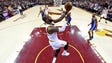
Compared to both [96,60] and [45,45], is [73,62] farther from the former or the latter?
[45,45]

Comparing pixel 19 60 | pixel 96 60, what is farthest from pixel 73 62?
pixel 19 60

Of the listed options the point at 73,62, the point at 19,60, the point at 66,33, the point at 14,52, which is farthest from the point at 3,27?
the point at 73,62

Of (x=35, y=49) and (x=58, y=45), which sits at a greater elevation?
(x=58, y=45)

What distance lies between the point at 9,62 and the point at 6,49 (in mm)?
2333

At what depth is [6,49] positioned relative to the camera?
1184 centimetres

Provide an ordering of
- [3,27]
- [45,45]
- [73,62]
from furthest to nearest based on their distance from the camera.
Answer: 1. [3,27]
2. [45,45]
3. [73,62]

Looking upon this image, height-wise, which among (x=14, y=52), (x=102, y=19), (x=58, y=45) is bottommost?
(x=102, y=19)

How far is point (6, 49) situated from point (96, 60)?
551 centimetres

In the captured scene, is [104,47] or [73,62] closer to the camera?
[73,62]

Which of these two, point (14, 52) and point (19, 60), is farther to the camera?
point (14, 52)

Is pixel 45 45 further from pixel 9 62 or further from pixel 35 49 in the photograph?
pixel 9 62

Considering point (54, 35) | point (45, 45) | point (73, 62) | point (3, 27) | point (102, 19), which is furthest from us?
point (102, 19)

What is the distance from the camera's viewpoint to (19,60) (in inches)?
386

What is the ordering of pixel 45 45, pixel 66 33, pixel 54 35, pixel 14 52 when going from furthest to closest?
pixel 66 33 → pixel 45 45 → pixel 14 52 → pixel 54 35
